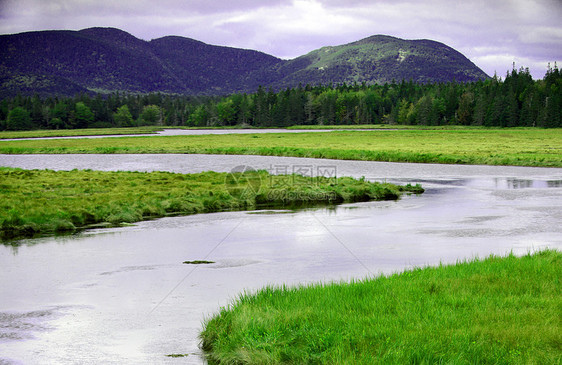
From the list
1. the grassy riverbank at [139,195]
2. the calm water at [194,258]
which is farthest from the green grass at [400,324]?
the grassy riverbank at [139,195]

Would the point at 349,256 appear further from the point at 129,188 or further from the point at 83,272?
the point at 129,188

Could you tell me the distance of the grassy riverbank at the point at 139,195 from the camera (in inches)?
883

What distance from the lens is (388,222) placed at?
22.7 m

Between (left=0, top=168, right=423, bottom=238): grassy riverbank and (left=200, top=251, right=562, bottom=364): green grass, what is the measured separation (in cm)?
1483

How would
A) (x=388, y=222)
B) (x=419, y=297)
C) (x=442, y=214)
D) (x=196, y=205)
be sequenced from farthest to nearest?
1. (x=196, y=205)
2. (x=442, y=214)
3. (x=388, y=222)
4. (x=419, y=297)

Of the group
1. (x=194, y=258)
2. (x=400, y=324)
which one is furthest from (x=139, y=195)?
(x=400, y=324)

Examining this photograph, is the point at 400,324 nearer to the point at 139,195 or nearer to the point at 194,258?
the point at 194,258

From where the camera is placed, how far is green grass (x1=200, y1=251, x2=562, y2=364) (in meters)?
7.10

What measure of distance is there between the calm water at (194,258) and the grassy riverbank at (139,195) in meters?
2.18

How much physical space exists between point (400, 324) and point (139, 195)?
22150mm

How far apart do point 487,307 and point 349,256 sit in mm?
7284

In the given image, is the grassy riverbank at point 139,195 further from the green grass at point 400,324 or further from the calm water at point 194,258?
the green grass at point 400,324

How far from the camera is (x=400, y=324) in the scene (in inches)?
316

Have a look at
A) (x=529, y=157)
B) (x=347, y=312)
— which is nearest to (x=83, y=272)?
(x=347, y=312)
